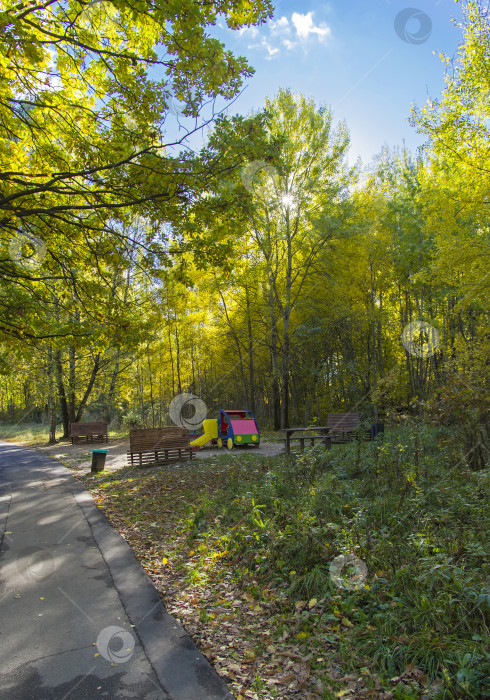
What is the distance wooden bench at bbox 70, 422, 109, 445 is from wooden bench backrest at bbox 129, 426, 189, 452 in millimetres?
10174

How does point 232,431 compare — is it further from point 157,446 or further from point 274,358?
point 274,358

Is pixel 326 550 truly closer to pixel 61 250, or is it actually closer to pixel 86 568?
pixel 86 568

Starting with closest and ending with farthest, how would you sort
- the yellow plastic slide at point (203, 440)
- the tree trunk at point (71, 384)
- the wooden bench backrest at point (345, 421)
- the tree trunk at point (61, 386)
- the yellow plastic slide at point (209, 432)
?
the wooden bench backrest at point (345, 421) < the yellow plastic slide at point (203, 440) < the yellow plastic slide at point (209, 432) < the tree trunk at point (61, 386) < the tree trunk at point (71, 384)

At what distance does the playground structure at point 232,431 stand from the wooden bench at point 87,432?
23.6 ft

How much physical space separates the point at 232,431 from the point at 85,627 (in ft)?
38.1

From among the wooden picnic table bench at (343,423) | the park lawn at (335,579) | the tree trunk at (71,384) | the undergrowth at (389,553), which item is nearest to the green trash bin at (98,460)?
the park lawn at (335,579)

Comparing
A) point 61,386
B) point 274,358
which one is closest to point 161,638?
point 274,358

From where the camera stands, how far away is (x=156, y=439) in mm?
11867

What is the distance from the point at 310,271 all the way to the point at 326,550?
17.3m

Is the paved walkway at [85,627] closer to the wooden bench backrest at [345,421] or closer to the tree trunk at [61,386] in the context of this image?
the wooden bench backrest at [345,421]

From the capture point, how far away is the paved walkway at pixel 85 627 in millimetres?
2572

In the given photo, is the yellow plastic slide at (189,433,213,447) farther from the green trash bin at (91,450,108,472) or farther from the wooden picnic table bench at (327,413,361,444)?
the wooden picnic table bench at (327,413,361,444)

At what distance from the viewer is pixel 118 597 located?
3.79m

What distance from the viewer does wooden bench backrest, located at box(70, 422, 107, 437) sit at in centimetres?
2038
